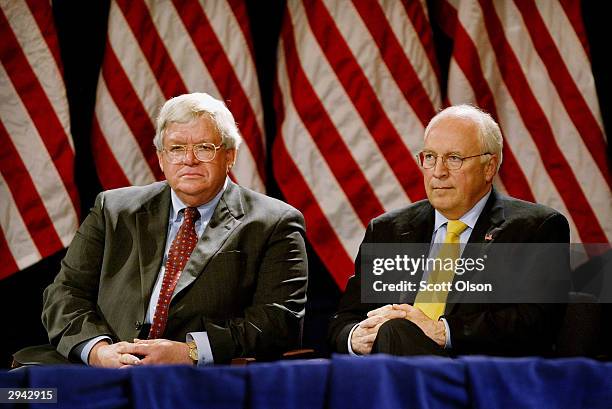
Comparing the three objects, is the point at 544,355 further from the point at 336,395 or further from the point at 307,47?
the point at 307,47

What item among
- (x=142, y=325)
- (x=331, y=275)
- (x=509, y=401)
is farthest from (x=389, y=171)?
(x=509, y=401)

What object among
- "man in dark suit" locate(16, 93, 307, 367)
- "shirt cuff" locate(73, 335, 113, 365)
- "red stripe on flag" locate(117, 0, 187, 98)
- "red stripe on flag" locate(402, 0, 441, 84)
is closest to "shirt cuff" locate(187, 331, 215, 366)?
"man in dark suit" locate(16, 93, 307, 367)

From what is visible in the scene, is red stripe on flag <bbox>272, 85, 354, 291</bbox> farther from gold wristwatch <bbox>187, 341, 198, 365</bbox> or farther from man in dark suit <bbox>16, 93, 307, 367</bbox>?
gold wristwatch <bbox>187, 341, 198, 365</bbox>

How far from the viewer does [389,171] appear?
13.2 feet

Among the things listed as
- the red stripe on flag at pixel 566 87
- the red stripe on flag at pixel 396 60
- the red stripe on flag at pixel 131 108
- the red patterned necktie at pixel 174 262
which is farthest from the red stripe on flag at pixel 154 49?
the red stripe on flag at pixel 566 87

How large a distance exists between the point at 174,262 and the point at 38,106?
1377 millimetres

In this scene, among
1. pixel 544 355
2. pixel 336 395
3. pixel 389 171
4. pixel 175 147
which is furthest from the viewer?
pixel 389 171

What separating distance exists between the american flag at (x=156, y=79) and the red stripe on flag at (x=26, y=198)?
30 cm

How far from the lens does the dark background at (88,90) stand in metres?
4.22

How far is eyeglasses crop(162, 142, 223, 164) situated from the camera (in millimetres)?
3068

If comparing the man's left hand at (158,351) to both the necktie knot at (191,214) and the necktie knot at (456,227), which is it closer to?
the necktie knot at (191,214)

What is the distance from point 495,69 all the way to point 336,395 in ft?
8.30

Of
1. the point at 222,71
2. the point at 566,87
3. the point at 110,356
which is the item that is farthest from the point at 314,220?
the point at 110,356

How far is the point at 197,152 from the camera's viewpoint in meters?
3.07
